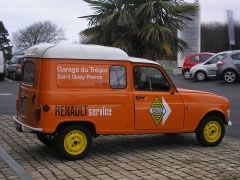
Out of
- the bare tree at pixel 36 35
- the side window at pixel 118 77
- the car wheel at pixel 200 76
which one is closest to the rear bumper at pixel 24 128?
the side window at pixel 118 77

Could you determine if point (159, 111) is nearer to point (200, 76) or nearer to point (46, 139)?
point (46, 139)

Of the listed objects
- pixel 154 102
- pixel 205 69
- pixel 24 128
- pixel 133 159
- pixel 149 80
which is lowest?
pixel 133 159

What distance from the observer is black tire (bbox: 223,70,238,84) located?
25500 mm

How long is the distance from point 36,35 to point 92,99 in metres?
75.3

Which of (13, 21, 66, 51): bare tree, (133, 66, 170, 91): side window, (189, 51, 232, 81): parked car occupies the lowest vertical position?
(133, 66, 170, 91): side window

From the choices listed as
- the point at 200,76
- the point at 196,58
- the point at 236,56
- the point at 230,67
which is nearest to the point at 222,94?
the point at 230,67

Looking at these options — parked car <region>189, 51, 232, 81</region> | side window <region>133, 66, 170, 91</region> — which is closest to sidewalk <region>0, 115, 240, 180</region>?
side window <region>133, 66, 170, 91</region>

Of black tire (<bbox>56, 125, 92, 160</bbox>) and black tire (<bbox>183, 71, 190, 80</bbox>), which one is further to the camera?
black tire (<bbox>183, 71, 190, 80</bbox>)

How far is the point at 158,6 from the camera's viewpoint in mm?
14094

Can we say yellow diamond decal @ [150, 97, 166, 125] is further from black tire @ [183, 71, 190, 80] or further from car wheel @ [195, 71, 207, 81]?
black tire @ [183, 71, 190, 80]

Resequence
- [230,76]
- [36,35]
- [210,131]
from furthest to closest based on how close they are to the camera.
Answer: [36,35] → [230,76] → [210,131]

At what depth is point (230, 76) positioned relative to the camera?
25641mm

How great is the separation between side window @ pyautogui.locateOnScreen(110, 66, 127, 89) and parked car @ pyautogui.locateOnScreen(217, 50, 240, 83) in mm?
16963

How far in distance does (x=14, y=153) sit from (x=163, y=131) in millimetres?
2585
